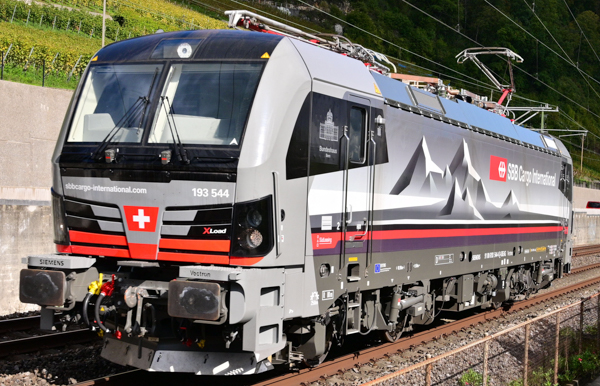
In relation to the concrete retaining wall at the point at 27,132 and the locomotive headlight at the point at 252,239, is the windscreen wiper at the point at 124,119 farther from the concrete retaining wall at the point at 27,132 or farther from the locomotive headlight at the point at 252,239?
the concrete retaining wall at the point at 27,132

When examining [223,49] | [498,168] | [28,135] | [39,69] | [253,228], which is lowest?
[253,228]

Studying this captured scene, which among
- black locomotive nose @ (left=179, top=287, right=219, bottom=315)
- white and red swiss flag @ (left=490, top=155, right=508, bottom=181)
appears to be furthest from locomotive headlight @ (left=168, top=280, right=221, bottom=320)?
white and red swiss flag @ (left=490, top=155, right=508, bottom=181)

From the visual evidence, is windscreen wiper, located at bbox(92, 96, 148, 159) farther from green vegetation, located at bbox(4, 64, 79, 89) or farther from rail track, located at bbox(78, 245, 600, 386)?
green vegetation, located at bbox(4, 64, 79, 89)

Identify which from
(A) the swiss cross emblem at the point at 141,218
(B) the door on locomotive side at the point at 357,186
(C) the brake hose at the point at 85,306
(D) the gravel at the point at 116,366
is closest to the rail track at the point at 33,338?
(D) the gravel at the point at 116,366

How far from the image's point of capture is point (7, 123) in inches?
695

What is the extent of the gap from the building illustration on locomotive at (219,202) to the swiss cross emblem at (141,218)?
22mm

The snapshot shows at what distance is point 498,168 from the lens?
43.2 ft

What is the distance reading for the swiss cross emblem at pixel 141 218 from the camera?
22.7 feet

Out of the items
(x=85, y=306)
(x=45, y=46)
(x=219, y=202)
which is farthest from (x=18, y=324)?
(x=45, y=46)

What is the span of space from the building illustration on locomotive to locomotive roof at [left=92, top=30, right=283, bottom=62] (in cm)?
2

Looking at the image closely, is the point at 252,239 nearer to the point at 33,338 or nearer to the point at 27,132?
the point at 33,338

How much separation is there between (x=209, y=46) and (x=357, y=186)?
2.47 metres

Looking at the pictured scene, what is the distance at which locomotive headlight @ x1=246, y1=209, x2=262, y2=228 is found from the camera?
665cm

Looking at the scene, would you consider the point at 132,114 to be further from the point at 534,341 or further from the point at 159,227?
the point at 534,341
